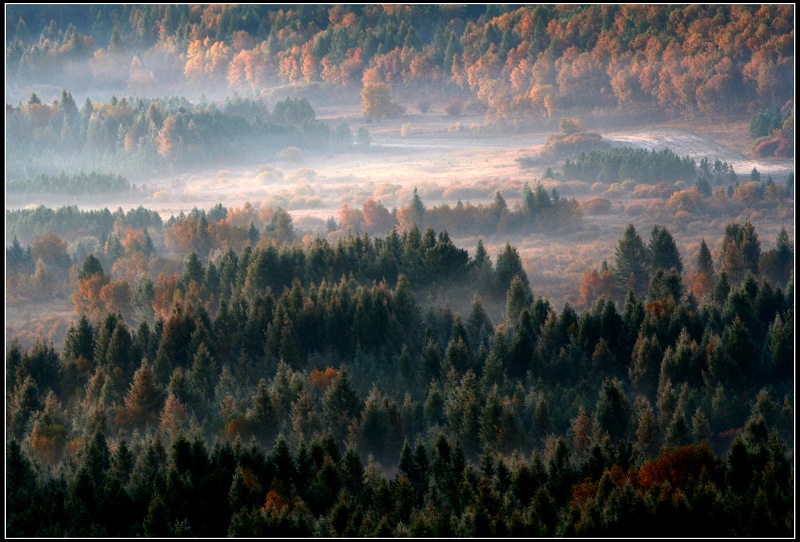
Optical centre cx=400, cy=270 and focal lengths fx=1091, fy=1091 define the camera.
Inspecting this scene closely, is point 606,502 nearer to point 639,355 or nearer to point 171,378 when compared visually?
point 639,355

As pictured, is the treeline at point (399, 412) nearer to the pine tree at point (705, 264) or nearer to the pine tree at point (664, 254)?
the pine tree at point (664, 254)

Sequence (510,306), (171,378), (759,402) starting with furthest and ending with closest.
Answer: (510,306) < (171,378) < (759,402)

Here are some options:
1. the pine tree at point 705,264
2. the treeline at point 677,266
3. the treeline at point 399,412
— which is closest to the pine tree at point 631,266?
the treeline at point 677,266

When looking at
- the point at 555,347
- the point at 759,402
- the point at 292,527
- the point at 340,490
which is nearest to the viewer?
the point at 292,527

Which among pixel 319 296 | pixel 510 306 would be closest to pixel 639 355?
pixel 510 306

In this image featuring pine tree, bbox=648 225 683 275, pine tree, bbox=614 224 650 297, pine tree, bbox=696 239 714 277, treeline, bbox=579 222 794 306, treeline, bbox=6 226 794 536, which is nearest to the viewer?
treeline, bbox=6 226 794 536

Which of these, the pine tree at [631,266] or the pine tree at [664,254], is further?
the pine tree at [664,254]


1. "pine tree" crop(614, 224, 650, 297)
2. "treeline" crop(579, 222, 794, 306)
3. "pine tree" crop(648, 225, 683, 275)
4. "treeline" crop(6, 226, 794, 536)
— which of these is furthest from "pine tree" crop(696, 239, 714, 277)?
"treeline" crop(6, 226, 794, 536)

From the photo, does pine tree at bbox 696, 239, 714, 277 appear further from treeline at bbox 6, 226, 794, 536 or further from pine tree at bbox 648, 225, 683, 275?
treeline at bbox 6, 226, 794, 536

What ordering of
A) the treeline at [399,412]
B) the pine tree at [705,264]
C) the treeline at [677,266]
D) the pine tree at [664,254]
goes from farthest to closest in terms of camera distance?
the pine tree at [664,254] → the pine tree at [705,264] → the treeline at [677,266] → the treeline at [399,412]
